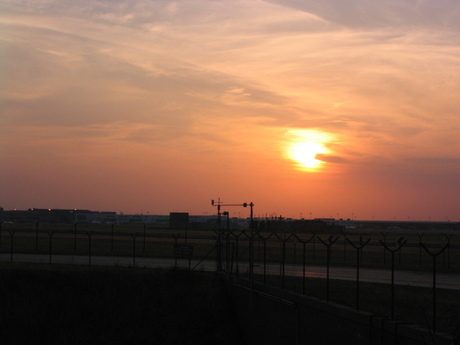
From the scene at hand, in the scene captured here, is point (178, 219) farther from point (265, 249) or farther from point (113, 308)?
point (265, 249)

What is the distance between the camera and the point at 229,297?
3066 centimetres

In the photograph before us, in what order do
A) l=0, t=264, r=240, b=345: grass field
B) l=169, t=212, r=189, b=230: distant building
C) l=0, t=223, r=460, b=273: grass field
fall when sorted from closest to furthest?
l=0, t=264, r=240, b=345: grass field < l=0, t=223, r=460, b=273: grass field < l=169, t=212, r=189, b=230: distant building

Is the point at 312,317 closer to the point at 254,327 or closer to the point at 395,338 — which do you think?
the point at 395,338

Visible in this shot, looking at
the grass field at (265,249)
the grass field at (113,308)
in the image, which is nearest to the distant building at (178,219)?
the grass field at (265,249)

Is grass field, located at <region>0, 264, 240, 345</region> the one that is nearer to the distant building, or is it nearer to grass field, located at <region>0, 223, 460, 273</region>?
grass field, located at <region>0, 223, 460, 273</region>

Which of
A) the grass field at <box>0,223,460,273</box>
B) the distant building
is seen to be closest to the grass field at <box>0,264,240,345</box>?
the grass field at <box>0,223,460,273</box>

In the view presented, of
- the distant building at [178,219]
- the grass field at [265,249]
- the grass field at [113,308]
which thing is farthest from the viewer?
the distant building at [178,219]

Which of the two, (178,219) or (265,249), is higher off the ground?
(265,249)

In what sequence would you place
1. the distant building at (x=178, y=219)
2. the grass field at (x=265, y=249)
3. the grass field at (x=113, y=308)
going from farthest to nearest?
1. the distant building at (x=178, y=219)
2. the grass field at (x=265, y=249)
3. the grass field at (x=113, y=308)

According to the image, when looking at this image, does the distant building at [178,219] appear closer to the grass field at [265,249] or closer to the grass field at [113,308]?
the grass field at [265,249]

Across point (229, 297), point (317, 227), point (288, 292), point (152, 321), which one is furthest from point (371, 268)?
point (317, 227)

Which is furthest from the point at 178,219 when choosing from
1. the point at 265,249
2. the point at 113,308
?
the point at 265,249

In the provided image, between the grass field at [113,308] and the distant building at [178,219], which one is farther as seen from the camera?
the distant building at [178,219]

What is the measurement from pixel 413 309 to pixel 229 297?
1055cm
